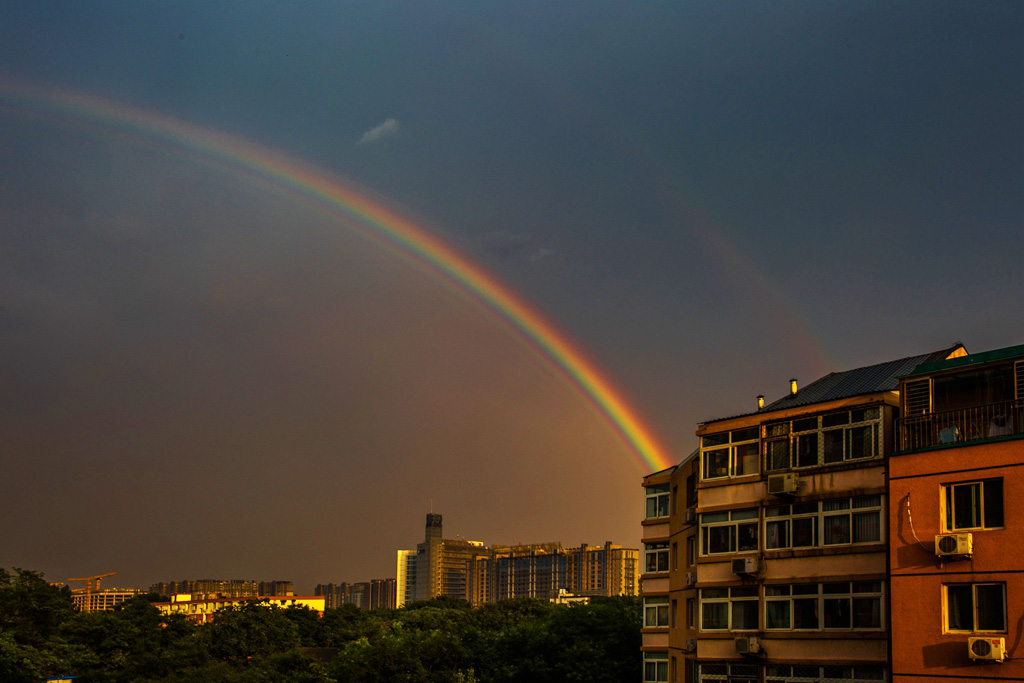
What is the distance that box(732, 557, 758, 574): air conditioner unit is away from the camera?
80.1 feet

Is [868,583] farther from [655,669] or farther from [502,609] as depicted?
[502,609]

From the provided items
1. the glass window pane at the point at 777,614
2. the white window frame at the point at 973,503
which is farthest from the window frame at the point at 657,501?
the white window frame at the point at 973,503

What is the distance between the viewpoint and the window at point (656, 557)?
33656 millimetres

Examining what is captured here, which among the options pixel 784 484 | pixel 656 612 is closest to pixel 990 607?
pixel 784 484

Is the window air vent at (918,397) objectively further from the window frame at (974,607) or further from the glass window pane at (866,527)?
the window frame at (974,607)

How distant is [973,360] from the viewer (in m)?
19.6

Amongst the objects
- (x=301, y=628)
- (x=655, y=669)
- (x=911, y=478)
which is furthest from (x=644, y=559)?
(x=301, y=628)

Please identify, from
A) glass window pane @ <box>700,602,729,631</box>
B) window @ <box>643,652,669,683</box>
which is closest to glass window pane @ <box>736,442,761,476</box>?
glass window pane @ <box>700,602,729,631</box>

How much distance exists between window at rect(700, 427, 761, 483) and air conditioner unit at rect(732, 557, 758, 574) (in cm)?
219

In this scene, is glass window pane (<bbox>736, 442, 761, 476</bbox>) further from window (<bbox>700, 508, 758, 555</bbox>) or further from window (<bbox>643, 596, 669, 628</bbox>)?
window (<bbox>643, 596, 669, 628</bbox>)

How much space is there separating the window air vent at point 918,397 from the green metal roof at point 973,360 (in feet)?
0.71

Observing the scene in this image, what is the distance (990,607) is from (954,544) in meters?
1.23

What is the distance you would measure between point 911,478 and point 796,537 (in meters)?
5.19

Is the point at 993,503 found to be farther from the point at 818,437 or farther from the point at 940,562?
the point at 818,437
